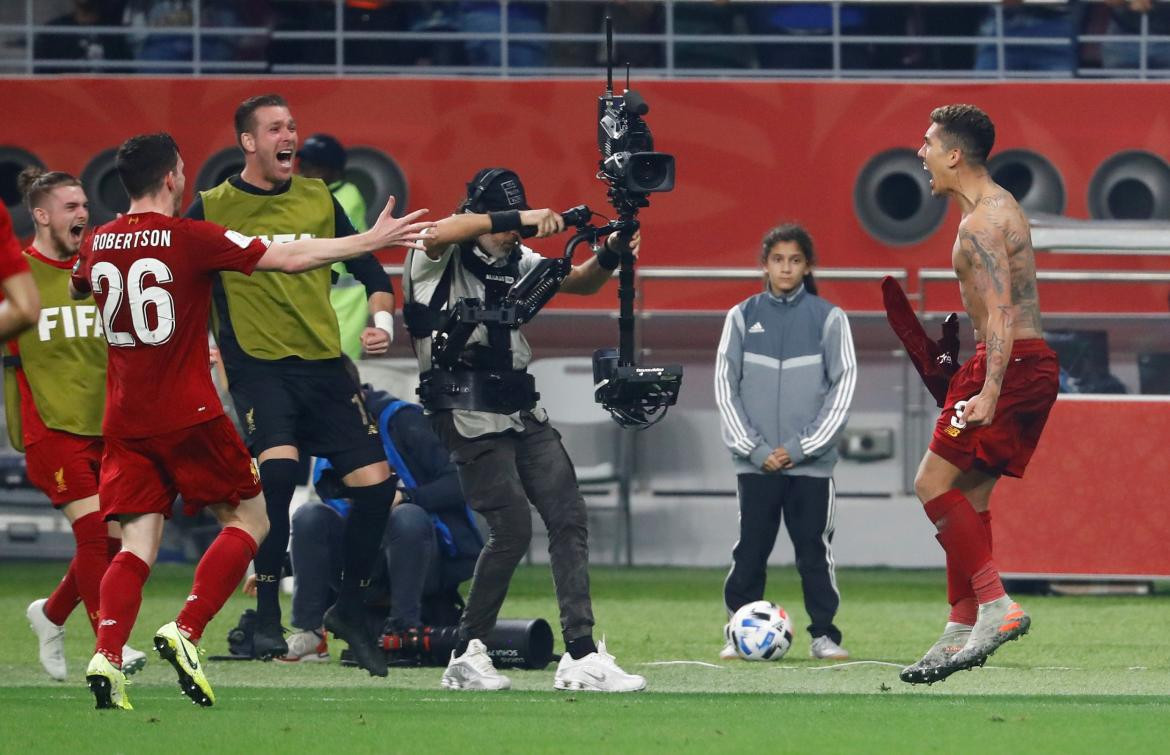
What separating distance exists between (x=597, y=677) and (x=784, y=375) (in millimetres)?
2634

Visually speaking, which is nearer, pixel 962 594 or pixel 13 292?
pixel 13 292

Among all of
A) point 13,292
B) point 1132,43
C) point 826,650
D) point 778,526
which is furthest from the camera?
point 1132,43

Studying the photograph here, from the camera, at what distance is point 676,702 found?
7227 mm

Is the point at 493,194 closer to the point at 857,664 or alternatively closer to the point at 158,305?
the point at 158,305

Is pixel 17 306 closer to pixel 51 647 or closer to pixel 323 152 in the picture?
pixel 51 647

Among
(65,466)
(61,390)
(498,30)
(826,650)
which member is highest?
(498,30)

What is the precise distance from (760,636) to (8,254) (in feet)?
14.4

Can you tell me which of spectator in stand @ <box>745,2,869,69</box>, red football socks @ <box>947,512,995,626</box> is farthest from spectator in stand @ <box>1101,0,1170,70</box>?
red football socks @ <box>947,512,995,626</box>

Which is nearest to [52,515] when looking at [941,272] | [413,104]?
[413,104]

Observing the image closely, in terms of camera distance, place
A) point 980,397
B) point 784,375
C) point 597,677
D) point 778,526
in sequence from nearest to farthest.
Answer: point 980,397 < point 597,677 < point 778,526 < point 784,375

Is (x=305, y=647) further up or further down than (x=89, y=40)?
further down

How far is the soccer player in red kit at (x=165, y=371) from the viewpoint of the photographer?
708 centimetres

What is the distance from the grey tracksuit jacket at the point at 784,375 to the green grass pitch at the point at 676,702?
1.05 m

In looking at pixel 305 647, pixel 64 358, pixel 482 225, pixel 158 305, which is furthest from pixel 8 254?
pixel 305 647
